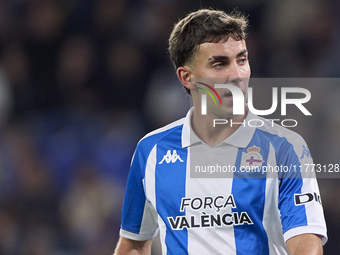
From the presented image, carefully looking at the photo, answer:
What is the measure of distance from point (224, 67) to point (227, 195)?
2.07 ft

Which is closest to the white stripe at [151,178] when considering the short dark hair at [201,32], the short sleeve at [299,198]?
the short dark hair at [201,32]

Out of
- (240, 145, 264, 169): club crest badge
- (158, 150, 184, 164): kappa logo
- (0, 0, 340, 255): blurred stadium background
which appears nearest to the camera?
(240, 145, 264, 169): club crest badge

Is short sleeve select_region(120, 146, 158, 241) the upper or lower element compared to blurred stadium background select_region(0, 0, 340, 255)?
lower

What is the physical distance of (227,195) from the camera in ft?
8.21

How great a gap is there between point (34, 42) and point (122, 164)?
1522mm

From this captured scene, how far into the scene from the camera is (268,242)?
2.41m

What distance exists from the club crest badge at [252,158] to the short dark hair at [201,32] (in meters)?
0.57

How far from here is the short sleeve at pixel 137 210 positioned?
2791mm

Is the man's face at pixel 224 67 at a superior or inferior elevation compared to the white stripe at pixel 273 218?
superior

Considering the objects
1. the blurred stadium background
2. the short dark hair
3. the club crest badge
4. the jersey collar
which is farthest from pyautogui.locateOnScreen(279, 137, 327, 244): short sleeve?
the blurred stadium background

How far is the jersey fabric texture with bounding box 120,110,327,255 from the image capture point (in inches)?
92.6

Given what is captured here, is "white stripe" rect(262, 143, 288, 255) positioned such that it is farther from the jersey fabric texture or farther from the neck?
the neck

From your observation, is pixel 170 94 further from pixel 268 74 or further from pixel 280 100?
pixel 280 100

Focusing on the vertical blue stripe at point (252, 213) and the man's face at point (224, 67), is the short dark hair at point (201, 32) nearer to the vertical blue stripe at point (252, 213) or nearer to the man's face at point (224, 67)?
the man's face at point (224, 67)
